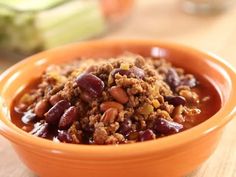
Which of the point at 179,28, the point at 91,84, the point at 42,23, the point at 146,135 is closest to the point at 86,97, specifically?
the point at 91,84

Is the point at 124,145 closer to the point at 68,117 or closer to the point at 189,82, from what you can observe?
the point at 68,117

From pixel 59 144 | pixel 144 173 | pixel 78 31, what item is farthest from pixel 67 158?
pixel 78 31

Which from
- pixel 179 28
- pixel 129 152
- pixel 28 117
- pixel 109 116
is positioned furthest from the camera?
pixel 179 28

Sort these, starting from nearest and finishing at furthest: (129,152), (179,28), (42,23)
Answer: (129,152) → (42,23) → (179,28)

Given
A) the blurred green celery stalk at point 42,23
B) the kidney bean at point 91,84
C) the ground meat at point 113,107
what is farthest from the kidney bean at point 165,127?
the blurred green celery stalk at point 42,23

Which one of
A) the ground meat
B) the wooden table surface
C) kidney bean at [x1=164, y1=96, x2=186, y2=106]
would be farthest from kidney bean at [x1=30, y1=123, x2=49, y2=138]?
the wooden table surface

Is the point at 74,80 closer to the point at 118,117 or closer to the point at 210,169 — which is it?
the point at 118,117
